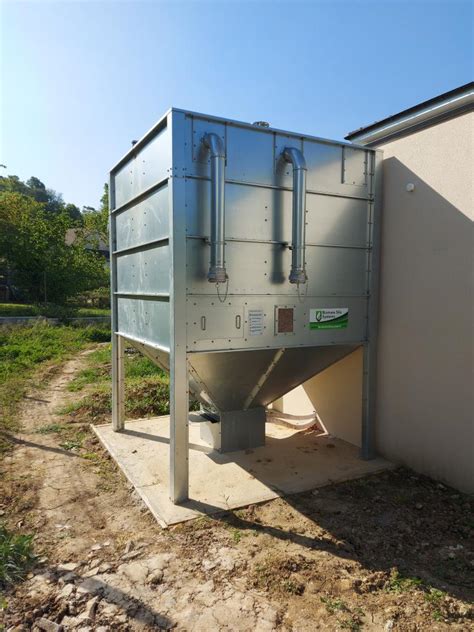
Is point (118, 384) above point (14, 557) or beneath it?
above

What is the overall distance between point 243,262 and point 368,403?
250cm

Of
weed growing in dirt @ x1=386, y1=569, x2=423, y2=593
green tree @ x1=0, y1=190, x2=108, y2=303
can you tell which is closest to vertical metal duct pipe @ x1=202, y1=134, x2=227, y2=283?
weed growing in dirt @ x1=386, y1=569, x2=423, y2=593

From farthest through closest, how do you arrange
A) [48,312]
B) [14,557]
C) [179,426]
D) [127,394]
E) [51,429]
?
[48,312] → [127,394] → [51,429] → [179,426] → [14,557]

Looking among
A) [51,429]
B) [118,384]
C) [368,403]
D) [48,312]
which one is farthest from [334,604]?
[48,312]

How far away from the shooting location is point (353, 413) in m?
5.79

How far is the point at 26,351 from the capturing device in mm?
11562

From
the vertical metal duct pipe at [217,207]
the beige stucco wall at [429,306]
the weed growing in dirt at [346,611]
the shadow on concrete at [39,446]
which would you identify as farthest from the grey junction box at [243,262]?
the weed growing in dirt at [346,611]

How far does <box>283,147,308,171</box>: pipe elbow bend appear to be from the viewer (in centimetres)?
434

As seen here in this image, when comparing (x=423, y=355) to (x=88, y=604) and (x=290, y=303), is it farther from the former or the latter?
(x=88, y=604)

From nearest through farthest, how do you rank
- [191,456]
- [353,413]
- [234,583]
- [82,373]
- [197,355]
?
[234,583], [197,355], [191,456], [353,413], [82,373]

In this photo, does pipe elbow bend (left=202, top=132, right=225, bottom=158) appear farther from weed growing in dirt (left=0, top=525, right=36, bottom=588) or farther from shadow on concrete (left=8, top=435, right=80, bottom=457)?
shadow on concrete (left=8, top=435, right=80, bottom=457)

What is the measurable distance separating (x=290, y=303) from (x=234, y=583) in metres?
2.66

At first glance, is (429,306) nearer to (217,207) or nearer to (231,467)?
(217,207)

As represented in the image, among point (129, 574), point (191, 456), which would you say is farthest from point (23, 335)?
point (129, 574)
